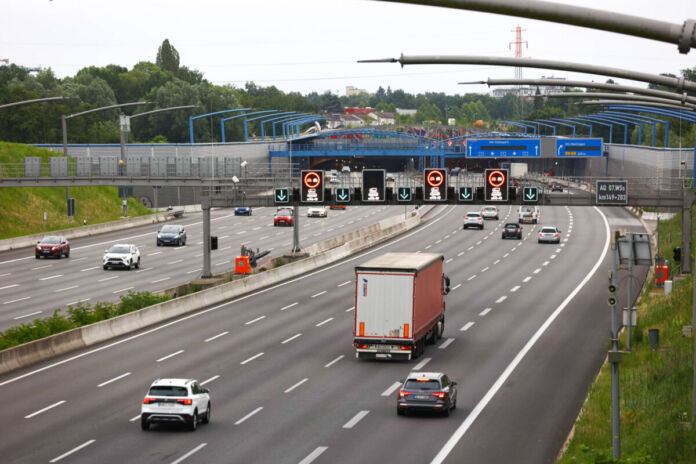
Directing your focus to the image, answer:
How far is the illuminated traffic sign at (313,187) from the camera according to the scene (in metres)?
59.4

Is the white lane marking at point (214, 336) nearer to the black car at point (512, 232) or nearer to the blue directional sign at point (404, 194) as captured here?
the blue directional sign at point (404, 194)

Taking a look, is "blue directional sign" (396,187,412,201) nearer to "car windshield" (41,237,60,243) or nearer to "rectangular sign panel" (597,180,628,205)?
"rectangular sign panel" (597,180,628,205)

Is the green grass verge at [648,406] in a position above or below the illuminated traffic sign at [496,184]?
below

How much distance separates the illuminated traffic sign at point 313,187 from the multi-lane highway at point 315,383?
5.71m

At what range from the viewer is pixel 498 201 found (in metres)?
57.7

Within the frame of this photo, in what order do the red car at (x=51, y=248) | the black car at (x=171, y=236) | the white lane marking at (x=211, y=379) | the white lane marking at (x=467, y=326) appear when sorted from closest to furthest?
the white lane marking at (x=211, y=379) → the white lane marking at (x=467, y=326) → the red car at (x=51, y=248) → the black car at (x=171, y=236)

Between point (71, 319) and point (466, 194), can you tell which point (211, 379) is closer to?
point (71, 319)

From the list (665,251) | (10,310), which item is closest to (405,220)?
(665,251)

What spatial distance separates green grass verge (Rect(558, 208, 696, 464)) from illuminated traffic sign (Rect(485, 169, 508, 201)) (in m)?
14.2

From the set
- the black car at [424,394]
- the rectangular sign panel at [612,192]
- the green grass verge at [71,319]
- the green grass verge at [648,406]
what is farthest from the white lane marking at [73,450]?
the rectangular sign panel at [612,192]

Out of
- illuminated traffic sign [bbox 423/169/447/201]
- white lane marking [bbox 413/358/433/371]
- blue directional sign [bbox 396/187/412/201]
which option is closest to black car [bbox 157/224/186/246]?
blue directional sign [bbox 396/187/412/201]

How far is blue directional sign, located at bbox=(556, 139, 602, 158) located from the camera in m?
145

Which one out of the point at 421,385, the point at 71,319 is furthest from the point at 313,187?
the point at 421,385

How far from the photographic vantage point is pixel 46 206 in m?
95.1
